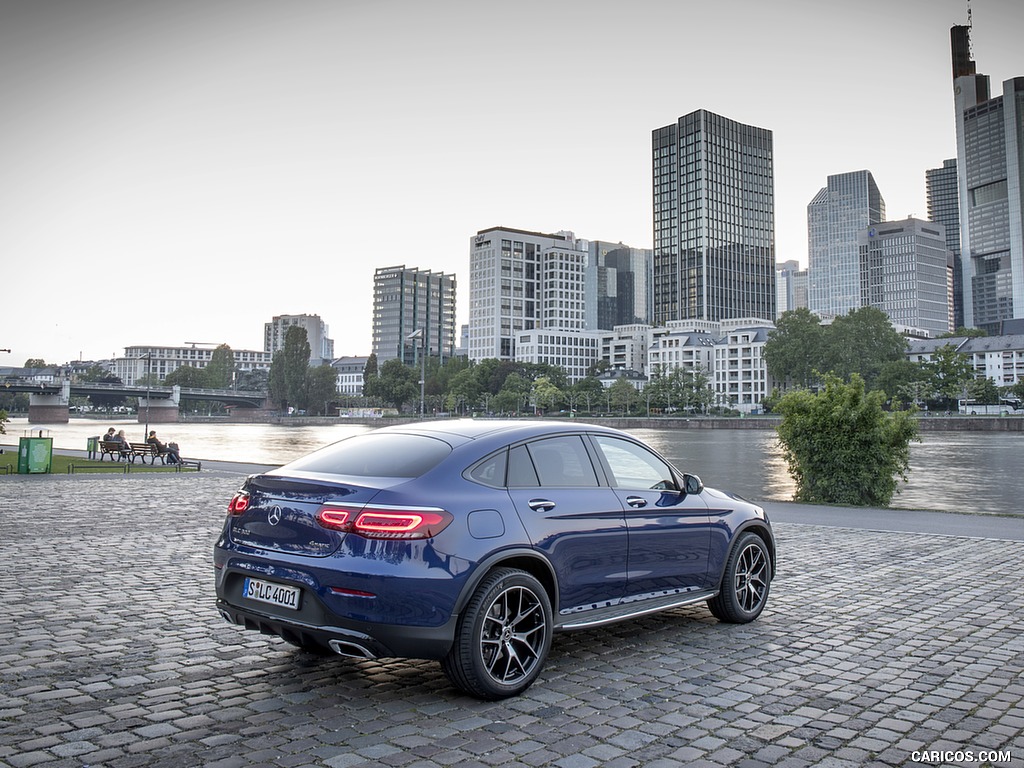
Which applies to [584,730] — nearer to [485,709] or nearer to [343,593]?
[485,709]

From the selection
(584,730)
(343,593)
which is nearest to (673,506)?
(584,730)

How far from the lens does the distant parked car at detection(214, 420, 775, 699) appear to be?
183 inches

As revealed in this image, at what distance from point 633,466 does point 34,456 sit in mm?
23161

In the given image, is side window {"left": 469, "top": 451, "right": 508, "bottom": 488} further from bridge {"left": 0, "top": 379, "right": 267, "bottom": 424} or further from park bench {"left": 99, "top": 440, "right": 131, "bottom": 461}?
bridge {"left": 0, "top": 379, "right": 267, "bottom": 424}

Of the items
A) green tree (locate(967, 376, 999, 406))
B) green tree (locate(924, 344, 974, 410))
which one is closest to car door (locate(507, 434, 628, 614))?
green tree (locate(924, 344, 974, 410))

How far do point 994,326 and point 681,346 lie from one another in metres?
78.8

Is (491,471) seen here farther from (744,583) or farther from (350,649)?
(744,583)

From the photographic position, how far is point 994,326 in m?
199

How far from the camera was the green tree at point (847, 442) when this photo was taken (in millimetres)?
17219

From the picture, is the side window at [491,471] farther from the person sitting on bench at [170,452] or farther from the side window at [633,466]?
the person sitting on bench at [170,452]

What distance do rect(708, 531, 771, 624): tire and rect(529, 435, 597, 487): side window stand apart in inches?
71.4

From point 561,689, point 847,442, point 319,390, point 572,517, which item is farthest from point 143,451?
point 319,390

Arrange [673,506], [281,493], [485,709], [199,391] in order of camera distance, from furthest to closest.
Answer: [199,391] < [673,506] < [281,493] < [485,709]

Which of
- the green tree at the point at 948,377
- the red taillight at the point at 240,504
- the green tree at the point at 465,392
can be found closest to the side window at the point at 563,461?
the red taillight at the point at 240,504
